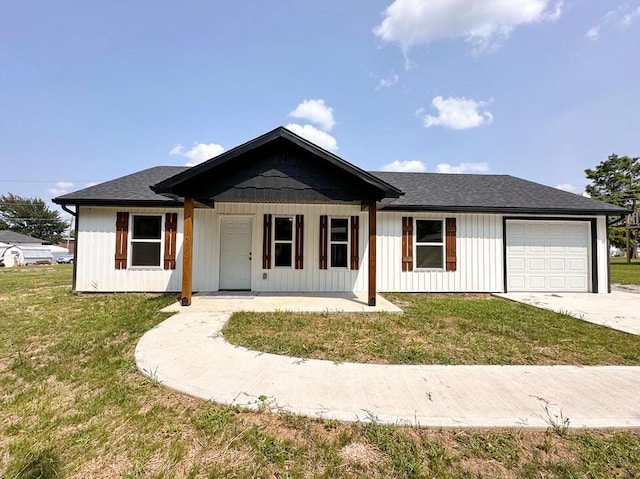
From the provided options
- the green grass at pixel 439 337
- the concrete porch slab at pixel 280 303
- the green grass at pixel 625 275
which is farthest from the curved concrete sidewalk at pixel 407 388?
the green grass at pixel 625 275

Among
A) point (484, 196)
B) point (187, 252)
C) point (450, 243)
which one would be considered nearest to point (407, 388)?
point (187, 252)

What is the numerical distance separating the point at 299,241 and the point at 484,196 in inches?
252

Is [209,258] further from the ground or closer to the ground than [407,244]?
closer to the ground

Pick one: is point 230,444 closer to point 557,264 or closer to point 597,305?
point 597,305

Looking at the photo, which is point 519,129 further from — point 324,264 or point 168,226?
point 168,226

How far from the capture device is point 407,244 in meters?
8.76

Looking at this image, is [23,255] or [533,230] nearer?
[533,230]

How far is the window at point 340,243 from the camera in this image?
28.6ft

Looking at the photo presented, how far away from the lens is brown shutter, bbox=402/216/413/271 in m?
8.76

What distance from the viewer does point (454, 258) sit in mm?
8828

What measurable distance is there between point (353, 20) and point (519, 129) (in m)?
9.28

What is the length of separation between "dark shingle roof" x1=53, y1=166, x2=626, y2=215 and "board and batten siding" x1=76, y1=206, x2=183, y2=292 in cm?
38

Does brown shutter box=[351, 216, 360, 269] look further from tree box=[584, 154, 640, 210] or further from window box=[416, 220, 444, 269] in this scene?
tree box=[584, 154, 640, 210]

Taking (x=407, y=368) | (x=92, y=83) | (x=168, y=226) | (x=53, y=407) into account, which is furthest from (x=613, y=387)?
(x=92, y=83)
